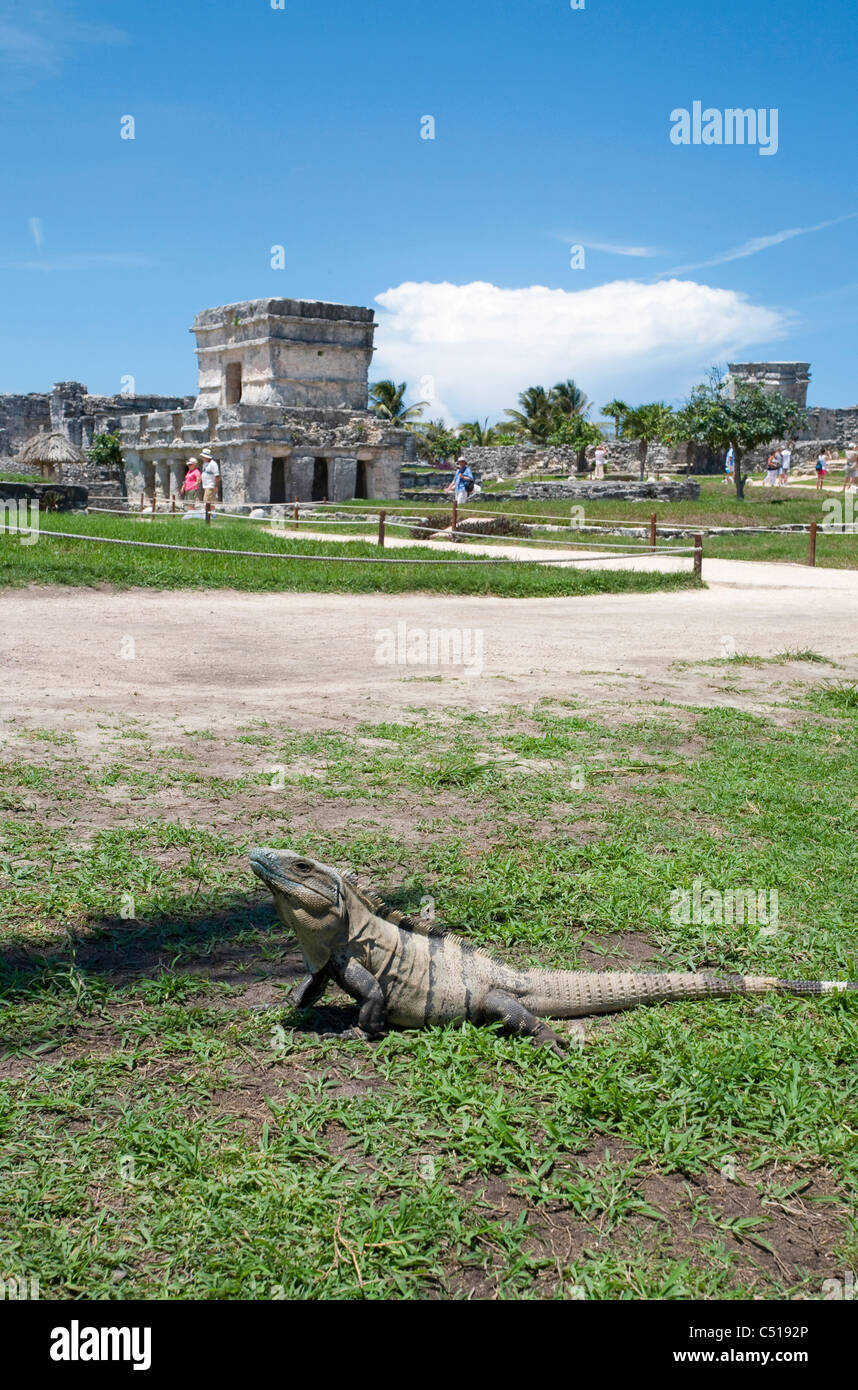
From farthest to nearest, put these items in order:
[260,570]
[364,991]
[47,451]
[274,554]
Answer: [47,451]
[260,570]
[274,554]
[364,991]

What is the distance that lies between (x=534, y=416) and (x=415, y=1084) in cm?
6374

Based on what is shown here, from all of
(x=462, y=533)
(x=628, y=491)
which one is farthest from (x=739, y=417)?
(x=462, y=533)

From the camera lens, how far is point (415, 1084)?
3.15m

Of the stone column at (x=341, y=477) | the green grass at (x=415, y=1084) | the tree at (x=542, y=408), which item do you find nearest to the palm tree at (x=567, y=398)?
the tree at (x=542, y=408)

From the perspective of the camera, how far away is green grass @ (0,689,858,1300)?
8.14 ft

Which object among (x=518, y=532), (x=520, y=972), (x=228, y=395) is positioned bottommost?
(x=520, y=972)

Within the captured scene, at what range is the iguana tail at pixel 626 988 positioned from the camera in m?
3.54

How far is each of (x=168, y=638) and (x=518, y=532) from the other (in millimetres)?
16872

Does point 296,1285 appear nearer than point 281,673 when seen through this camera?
Yes

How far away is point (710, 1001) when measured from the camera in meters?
3.69

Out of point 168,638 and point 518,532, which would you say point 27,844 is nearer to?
point 168,638

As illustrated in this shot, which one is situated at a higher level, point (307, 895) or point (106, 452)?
point (106, 452)

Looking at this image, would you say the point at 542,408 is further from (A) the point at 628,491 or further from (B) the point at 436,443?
(A) the point at 628,491

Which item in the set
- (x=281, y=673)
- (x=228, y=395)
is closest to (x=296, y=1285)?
(x=281, y=673)
